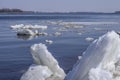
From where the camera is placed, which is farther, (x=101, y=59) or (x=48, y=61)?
(x=48, y=61)

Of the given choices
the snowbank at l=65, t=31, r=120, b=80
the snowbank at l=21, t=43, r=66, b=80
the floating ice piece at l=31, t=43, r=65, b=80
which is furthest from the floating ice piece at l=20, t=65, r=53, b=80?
the snowbank at l=65, t=31, r=120, b=80

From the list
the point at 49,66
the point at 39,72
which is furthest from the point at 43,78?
the point at 49,66

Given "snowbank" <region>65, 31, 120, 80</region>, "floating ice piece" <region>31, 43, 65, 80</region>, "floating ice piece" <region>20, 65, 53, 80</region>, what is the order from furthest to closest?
"floating ice piece" <region>31, 43, 65, 80</region>, "floating ice piece" <region>20, 65, 53, 80</region>, "snowbank" <region>65, 31, 120, 80</region>

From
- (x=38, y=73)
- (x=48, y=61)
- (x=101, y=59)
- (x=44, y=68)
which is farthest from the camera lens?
(x=48, y=61)

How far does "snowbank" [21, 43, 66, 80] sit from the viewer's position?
10781mm

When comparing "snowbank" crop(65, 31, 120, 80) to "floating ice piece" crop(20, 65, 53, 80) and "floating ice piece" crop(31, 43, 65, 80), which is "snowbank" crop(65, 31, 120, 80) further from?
"floating ice piece" crop(31, 43, 65, 80)

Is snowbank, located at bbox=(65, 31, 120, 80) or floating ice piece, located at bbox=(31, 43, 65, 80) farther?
floating ice piece, located at bbox=(31, 43, 65, 80)

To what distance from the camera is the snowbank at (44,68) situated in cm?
1078

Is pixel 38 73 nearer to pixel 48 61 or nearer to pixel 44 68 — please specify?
Answer: pixel 44 68

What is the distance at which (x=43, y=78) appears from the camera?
10688 mm

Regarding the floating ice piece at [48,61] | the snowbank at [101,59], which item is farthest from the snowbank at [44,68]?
the snowbank at [101,59]

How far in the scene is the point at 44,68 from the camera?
11023 millimetres

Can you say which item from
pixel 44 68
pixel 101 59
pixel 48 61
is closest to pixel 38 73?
pixel 44 68

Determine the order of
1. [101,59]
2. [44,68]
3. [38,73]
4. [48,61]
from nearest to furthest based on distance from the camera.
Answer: [101,59] < [38,73] < [44,68] < [48,61]
